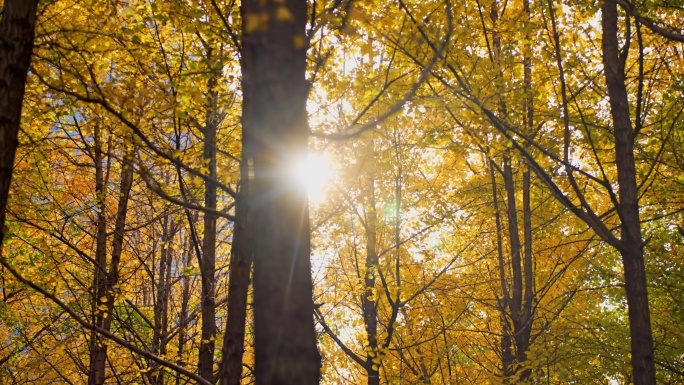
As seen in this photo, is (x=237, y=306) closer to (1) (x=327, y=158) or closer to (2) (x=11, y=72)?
(2) (x=11, y=72)

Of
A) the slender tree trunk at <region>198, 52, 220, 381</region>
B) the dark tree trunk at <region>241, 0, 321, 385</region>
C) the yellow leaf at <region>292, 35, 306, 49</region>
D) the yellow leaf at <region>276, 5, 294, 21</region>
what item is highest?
the slender tree trunk at <region>198, 52, 220, 381</region>

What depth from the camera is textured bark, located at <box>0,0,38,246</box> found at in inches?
117

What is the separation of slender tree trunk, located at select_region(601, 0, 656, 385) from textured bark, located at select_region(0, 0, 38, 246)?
4.44 meters

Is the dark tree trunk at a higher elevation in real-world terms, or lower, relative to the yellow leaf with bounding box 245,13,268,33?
lower

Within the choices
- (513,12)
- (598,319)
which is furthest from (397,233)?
(598,319)

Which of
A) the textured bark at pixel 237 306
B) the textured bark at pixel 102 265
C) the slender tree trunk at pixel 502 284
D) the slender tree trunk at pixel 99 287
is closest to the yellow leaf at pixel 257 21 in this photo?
the textured bark at pixel 237 306

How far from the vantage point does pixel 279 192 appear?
7.48ft

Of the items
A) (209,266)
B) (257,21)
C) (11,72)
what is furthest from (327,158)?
(257,21)

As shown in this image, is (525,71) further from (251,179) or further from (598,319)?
(251,179)

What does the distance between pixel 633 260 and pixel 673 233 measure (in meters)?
6.20

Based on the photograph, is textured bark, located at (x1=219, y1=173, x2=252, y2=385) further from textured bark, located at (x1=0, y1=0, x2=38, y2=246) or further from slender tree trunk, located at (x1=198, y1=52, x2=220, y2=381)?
slender tree trunk, located at (x1=198, y1=52, x2=220, y2=381)

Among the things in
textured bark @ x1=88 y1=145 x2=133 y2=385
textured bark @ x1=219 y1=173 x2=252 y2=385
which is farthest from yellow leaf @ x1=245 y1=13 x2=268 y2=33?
textured bark @ x1=88 y1=145 x2=133 y2=385

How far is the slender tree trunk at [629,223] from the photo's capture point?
4.78 m

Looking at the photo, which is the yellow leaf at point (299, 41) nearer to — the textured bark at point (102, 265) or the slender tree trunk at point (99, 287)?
the slender tree trunk at point (99, 287)
